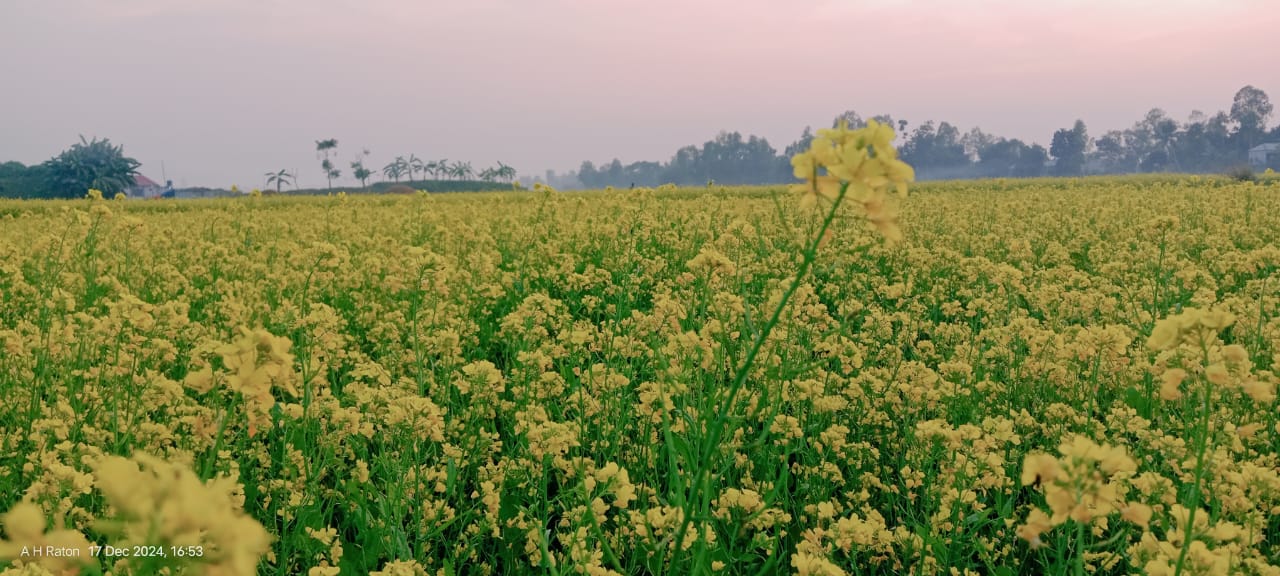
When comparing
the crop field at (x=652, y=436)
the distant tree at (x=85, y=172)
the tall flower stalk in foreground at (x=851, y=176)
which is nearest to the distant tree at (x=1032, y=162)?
the distant tree at (x=85, y=172)

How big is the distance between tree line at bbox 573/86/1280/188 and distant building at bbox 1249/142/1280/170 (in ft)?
3.35

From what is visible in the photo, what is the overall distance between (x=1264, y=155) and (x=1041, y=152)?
89.3 feet

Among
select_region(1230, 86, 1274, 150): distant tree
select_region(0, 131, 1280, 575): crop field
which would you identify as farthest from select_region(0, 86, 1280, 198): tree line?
A: select_region(0, 131, 1280, 575): crop field

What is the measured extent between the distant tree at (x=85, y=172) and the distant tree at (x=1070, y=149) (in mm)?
113716

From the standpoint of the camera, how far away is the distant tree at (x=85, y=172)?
195 ft

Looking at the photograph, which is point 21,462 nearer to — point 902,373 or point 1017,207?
point 902,373

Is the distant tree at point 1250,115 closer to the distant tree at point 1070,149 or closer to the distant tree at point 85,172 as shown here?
the distant tree at point 1070,149

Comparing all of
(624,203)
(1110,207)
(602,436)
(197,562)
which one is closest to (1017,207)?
(1110,207)

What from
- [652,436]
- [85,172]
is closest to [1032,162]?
[85,172]

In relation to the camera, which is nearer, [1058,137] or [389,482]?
[389,482]

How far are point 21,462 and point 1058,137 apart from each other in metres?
135

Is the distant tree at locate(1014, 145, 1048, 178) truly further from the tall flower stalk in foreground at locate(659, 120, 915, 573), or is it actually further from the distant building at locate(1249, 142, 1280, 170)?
the tall flower stalk in foreground at locate(659, 120, 915, 573)

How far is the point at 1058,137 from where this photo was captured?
118 m

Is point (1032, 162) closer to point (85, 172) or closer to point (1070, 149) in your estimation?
point (1070, 149)
